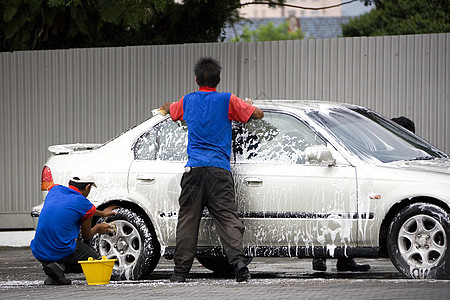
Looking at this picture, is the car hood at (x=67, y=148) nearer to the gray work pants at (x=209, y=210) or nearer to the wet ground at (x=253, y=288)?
the wet ground at (x=253, y=288)

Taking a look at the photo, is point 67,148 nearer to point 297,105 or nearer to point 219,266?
point 219,266

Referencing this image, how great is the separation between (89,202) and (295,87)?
16.6 ft

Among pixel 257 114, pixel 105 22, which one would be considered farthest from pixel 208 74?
pixel 105 22

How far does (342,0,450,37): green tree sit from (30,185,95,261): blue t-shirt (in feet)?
78.5

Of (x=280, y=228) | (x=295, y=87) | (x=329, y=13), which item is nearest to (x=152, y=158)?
(x=280, y=228)

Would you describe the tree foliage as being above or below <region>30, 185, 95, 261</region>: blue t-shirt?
above

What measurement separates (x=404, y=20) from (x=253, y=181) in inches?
1227

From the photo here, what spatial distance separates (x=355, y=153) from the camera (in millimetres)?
8141

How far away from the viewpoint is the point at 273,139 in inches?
331

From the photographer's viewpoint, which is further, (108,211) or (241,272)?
(108,211)

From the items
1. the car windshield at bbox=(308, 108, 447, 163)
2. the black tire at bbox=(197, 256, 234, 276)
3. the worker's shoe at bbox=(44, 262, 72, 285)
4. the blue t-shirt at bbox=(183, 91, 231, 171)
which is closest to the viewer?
the blue t-shirt at bbox=(183, 91, 231, 171)

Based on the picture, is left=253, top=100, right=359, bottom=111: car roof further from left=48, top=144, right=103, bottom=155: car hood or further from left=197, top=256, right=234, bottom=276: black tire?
left=48, top=144, right=103, bottom=155: car hood

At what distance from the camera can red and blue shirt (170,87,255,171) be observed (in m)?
8.12

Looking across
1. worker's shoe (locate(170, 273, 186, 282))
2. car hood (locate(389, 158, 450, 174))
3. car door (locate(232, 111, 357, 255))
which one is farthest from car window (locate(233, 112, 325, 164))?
worker's shoe (locate(170, 273, 186, 282))
